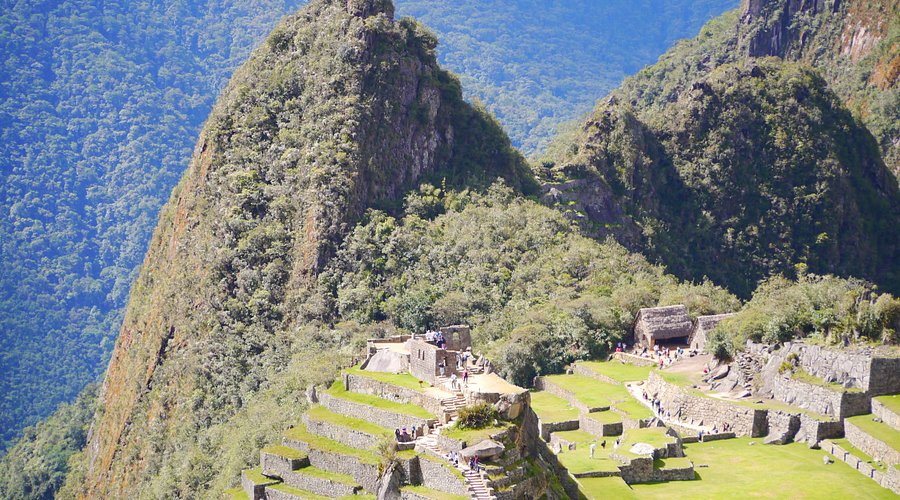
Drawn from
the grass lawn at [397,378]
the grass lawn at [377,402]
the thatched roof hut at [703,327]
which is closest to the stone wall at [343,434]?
the grass lawn at [377,402]

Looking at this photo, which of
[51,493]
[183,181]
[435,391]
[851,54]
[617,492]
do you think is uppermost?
[851,54]

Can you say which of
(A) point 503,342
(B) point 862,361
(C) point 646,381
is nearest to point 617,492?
(B) point 862,361

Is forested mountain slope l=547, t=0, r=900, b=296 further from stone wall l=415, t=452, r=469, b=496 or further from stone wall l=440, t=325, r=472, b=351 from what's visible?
stone wall l=415, t=452, r=469, b=496

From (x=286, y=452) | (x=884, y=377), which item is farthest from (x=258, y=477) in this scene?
(x=884, y=377)

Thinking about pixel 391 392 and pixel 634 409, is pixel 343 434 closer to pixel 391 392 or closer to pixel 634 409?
pixel 391 392

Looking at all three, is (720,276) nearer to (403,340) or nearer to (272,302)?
(272,302)

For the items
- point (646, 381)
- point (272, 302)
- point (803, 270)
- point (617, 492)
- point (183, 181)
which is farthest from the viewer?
point (183, 181)
